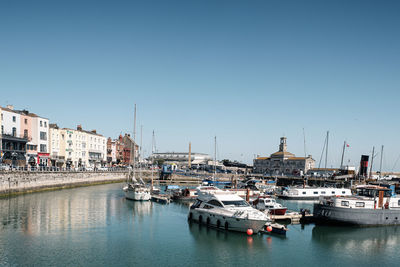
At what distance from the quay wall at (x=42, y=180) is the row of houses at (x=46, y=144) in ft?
34.1

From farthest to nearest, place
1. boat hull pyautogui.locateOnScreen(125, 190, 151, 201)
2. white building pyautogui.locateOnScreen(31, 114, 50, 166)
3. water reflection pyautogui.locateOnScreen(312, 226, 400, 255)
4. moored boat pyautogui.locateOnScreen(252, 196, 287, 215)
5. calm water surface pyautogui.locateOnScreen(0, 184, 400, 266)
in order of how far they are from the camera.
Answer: white building pyautogui.locateOnScreen(31, 114, 50, 166), boat hull pyautogui.locateOnScreen(125, 190, 151, 201), moored boat pyautogui.locateOnScreen(252, 196, 287, 215), water reflection pyautogui.locateOnScreen(312, 226, 400, 255), calm water surface pyautogui.locateOnScreen(0, 184, 400, 266)

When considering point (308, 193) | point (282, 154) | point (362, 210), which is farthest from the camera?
point (282, 154)

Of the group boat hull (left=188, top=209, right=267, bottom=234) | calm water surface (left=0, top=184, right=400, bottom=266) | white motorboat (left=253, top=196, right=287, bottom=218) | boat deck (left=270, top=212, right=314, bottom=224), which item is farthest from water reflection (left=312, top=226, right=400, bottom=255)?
boat hull (left=188, top=209, right=267, bottom=234)

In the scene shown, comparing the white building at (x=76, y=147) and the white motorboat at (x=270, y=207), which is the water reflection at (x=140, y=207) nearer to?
the white motorboat at (x=270, y=207)

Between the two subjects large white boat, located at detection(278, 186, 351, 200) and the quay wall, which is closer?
the quay wall

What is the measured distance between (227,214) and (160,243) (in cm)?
888

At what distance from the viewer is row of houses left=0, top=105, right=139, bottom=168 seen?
8348cm

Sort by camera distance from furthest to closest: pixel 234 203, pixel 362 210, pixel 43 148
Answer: pixel 43 148 < pixel 362 210 < pixel 234 203

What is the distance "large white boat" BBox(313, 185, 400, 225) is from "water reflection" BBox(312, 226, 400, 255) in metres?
1.01

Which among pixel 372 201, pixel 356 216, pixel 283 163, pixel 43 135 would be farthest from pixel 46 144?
pixel 283 163

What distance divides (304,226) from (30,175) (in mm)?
54946

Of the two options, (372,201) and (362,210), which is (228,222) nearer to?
(362,210)

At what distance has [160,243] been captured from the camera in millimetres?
37312

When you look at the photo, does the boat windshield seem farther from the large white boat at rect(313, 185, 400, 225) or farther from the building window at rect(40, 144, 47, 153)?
the building window at rect(40, 144, 47, 153)
